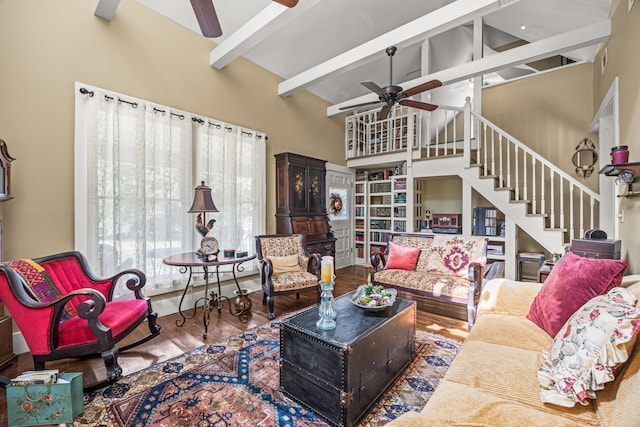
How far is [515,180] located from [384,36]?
3197 mm

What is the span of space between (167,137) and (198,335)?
2204mm

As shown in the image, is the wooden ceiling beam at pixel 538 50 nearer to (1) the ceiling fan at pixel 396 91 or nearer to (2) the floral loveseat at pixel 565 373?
(1) the ceiling fan at pixel 396 91

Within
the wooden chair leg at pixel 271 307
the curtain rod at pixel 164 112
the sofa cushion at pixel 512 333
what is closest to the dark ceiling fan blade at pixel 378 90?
the curtain rod at pixel 164 112

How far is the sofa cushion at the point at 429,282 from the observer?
293 cm

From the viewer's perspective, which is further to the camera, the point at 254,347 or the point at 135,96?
the point at 135,96

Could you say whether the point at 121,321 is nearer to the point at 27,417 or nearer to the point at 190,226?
the point at 27,417

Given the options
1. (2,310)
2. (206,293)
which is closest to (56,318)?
(2,310)

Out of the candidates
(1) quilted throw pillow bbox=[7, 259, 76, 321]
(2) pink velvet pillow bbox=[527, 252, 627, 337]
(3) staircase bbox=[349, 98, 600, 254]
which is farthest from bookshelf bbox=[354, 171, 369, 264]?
(1) quilted throw pillow bbox=[7, 259, 76, 321]

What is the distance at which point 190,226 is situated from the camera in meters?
3.49

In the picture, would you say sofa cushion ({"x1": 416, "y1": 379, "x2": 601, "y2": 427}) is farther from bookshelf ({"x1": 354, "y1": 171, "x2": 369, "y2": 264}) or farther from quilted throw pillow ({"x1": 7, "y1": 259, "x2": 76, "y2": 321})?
bookshelf ({"x1": 354, "y1": 171, "x2": 369, "y2": 264})

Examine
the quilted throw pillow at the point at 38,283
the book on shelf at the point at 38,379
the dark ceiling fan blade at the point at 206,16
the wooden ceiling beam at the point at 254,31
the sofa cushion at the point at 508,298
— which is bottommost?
the book on shelf at the point at 38,379

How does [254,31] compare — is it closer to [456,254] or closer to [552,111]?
[456,254]

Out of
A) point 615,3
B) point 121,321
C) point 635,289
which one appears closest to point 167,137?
point 121,321

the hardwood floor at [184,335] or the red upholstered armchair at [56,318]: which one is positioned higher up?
the red upholstered armchair at [56,318]
